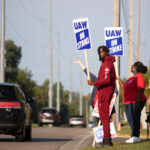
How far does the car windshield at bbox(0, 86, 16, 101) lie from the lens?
1702cm

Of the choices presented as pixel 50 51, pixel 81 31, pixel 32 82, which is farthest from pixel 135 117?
pixel 32 82

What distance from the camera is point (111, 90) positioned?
508 inches

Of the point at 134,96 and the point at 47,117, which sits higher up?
the point at 134,96

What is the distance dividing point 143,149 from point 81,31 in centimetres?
363

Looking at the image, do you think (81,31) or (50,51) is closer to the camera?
(81,31)

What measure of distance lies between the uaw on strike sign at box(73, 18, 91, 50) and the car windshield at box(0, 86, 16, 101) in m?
3.34

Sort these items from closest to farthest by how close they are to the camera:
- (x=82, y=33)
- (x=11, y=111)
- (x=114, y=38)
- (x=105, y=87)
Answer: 1. (x=105, y=87)
2. (x=82, y=33)
3. (x=11, y=111)
4. (x=114, y=38)

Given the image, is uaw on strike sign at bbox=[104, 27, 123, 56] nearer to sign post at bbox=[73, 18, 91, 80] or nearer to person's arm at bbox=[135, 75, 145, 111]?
sign post at bbox=[73, 18, 91, 80]

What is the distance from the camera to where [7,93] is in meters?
17.2

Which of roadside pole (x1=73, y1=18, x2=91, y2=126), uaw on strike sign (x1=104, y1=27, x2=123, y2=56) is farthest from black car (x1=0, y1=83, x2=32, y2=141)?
roadside pole (x1=73, y1=18, x2=91, y2=126)

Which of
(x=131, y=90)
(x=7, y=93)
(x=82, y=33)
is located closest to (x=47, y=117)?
(x=7, y=93)

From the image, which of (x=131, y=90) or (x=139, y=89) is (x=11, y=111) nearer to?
(x=131, y=90)

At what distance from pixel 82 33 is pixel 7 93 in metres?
3.62

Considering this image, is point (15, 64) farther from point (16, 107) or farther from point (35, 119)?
point (16, 107)
